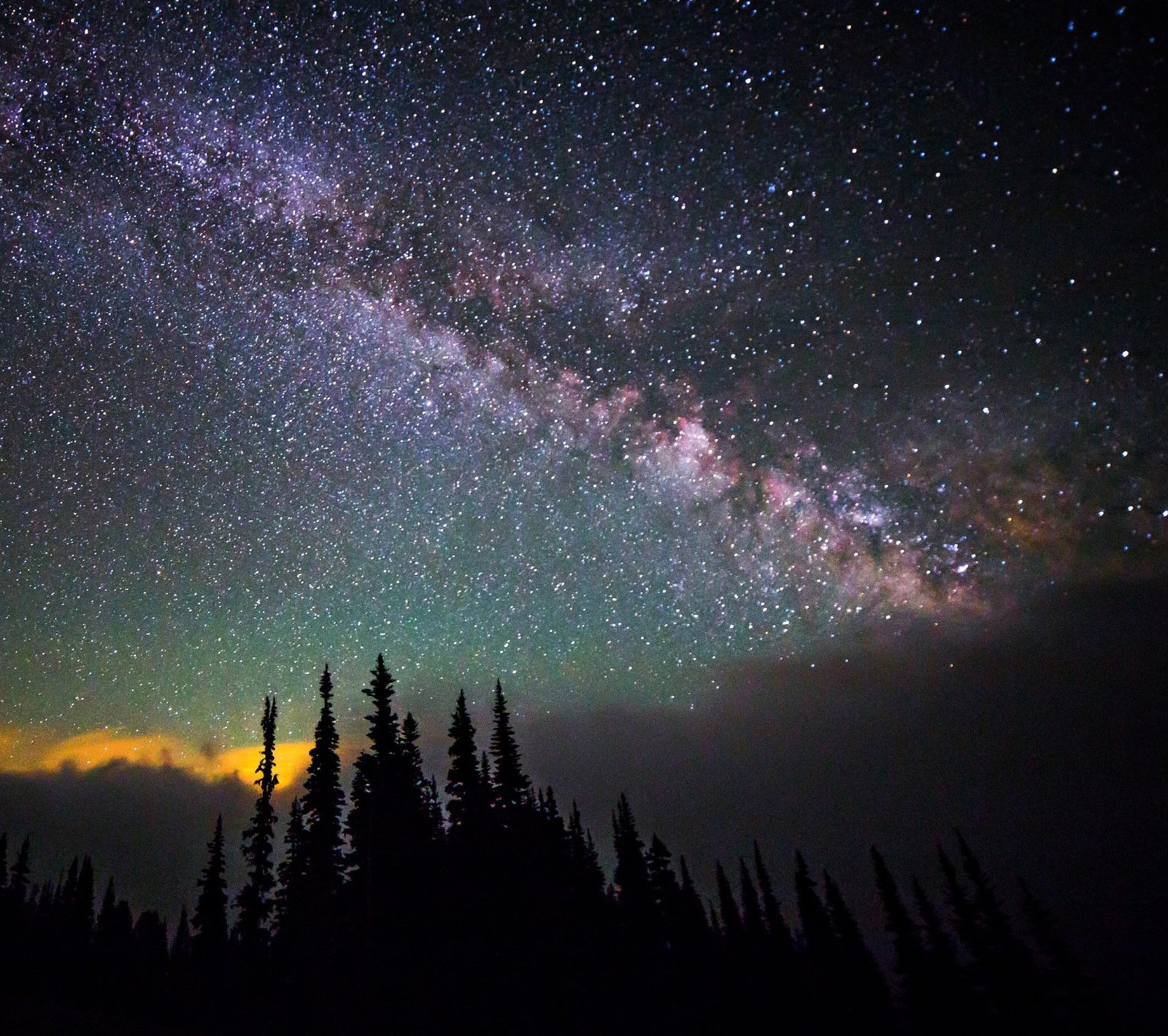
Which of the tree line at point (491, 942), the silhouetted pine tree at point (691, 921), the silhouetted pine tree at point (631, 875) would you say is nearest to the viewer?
the tree line at point (491, 942)

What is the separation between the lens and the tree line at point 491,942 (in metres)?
29.8

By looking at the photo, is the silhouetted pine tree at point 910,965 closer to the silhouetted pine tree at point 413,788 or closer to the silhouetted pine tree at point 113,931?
the silhouetted pine tree at point 413,788

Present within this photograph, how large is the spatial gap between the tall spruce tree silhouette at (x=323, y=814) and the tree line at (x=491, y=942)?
0.13 m

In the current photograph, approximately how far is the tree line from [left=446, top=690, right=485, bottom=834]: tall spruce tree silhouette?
0.13m

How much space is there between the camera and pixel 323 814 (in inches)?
1532

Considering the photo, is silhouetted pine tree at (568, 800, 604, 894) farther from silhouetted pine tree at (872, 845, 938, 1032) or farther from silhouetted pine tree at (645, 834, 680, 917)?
silhouetted pine tree at (872, 845, 938, 1032)

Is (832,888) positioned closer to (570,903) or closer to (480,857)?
(570,903)

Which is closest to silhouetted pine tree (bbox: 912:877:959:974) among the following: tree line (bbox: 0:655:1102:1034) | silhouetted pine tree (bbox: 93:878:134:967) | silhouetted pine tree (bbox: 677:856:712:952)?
tree line (bbox: 0:655:1102:1034)

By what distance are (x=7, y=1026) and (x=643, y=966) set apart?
32155 millimetres

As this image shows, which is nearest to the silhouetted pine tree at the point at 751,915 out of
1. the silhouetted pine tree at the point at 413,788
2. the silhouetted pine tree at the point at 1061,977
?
the silhouetted pine tree at the point at 1061,977

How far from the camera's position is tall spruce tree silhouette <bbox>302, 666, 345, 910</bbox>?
3647cm

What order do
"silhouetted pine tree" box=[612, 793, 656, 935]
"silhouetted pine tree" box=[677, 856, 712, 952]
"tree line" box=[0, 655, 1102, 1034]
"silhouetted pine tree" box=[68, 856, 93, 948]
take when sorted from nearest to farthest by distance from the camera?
"tree line" box=[0, 655, 1102, 1034] → "silhouetted pine tree" box=[612, 793, 656, 935] → "silhouetted pine tree" box=[677, 856, 712, 952] → "silhouetted pine tree" box=[68, 856, 93, 948]

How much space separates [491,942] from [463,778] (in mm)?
8680

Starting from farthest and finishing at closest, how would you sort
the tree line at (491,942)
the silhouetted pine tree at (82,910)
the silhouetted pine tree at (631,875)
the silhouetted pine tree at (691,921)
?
1. the silhouetted pine tree at (82,910)
2. the silhouetted pine tree at (691,921)
3. the silhouetted pine tree at (631,875)
4. the tree line at (491,942)
